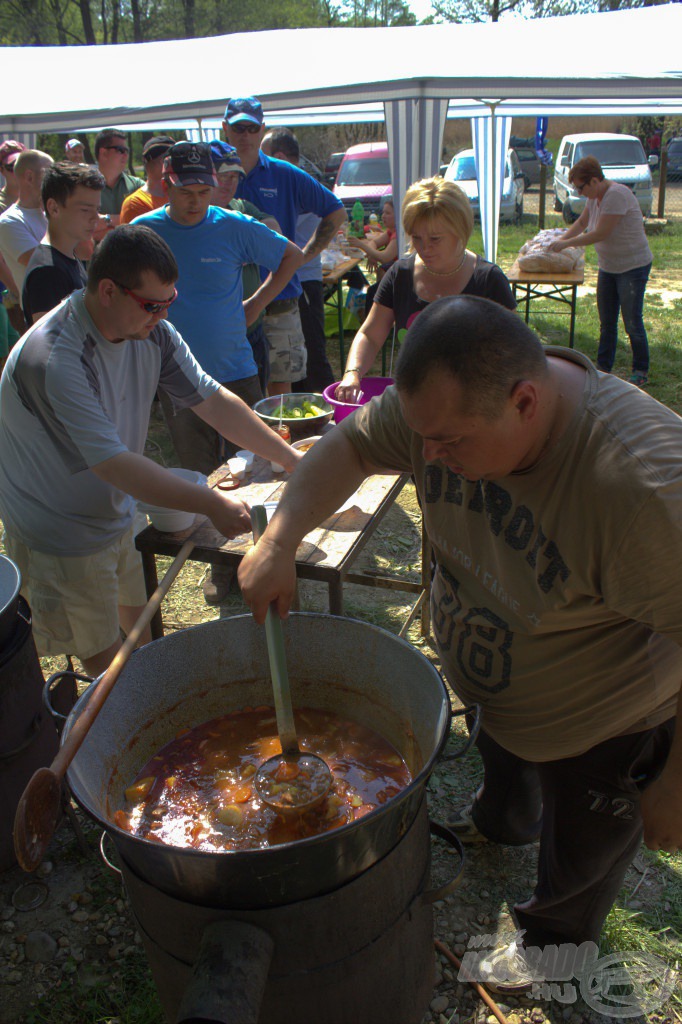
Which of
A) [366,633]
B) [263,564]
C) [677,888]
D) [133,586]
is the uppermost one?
[263,564]

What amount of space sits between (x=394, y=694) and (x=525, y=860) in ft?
3.87

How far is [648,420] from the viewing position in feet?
4.69

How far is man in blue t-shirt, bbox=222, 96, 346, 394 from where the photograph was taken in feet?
16.8

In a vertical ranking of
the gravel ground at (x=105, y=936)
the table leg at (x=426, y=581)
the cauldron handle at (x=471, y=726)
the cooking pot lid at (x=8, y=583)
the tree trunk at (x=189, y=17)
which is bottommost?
the gravel ground at (x=105, y=936)

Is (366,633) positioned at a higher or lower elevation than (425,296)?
lower

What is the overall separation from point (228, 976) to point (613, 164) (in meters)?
18.2

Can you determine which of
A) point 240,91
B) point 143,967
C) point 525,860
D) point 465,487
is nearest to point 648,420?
point 465,487

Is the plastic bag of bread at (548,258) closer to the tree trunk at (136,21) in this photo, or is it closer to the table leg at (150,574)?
the table leg at (150,574)

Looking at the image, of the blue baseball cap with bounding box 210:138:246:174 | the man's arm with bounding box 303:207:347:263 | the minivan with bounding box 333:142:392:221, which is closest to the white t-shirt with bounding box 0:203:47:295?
the blue baseball cap with bounding box 210:138:246:174

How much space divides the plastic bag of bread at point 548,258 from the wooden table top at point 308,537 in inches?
239

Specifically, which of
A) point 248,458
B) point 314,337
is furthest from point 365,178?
point 248,458

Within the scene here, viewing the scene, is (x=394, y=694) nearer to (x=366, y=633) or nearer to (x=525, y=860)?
(x=366, y=633)

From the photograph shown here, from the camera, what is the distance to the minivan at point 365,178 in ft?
47.2

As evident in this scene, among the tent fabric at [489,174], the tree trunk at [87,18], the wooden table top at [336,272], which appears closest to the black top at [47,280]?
the wooden table top at [336,272]
